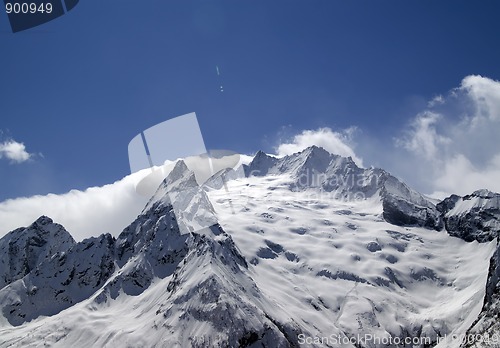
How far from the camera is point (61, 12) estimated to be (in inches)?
2008

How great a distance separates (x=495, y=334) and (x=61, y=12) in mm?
112194

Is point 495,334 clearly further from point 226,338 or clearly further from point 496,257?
point 226,338

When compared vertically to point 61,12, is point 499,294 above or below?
below

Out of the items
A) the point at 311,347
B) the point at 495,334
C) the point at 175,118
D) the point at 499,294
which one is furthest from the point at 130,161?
the point at 311,347

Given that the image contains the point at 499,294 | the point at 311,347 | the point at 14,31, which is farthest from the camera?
the point at 311,347

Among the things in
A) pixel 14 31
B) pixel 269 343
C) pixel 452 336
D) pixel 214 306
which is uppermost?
pixel 14 31

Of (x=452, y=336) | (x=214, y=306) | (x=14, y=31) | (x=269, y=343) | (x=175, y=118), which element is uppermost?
(x=14, y=31)

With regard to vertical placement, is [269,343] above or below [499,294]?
below

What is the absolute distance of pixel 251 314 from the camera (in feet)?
645

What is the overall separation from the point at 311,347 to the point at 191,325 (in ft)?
164

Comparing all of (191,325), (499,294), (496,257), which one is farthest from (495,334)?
(191,325)

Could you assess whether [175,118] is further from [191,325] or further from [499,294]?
[191,325]

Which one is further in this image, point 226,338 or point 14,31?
point 226,338

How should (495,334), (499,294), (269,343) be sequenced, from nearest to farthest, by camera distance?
1. (495,334)
2. (499,294)
3. (269,343)
